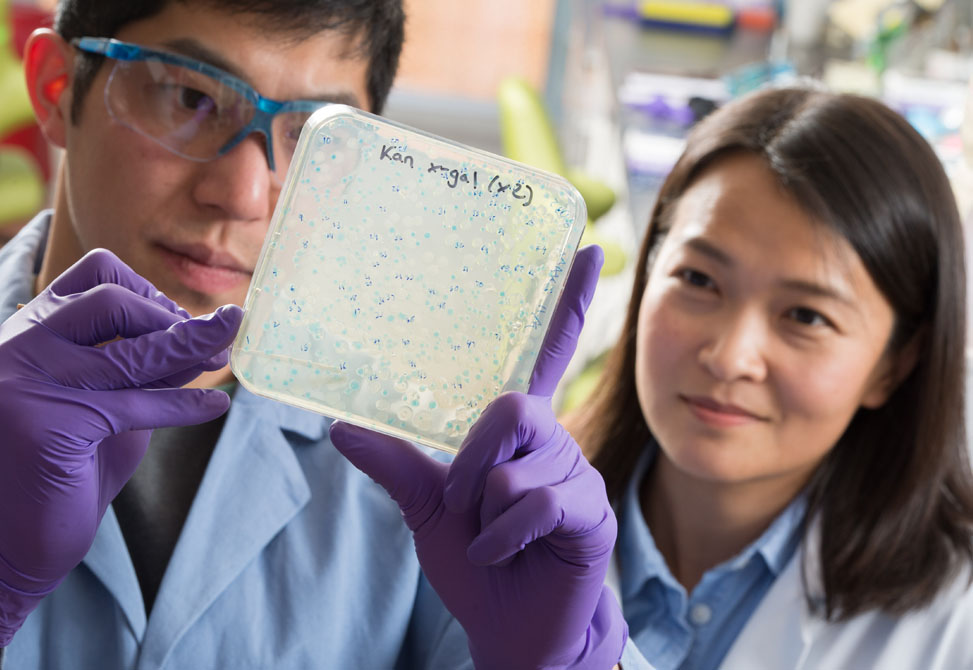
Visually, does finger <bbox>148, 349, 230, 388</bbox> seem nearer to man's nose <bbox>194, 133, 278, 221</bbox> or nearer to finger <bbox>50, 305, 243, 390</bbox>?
finger <bbox>50, 305, 243, 390</bbox>

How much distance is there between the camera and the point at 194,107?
48.5 inches

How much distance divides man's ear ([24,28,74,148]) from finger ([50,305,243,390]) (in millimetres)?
535

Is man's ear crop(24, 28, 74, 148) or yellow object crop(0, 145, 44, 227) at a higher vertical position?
man's ear crop(24, 28, 74, 148)

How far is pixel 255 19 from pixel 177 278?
0.33 metres

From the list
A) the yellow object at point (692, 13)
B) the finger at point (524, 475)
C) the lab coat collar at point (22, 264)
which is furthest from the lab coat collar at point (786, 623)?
the yellow object at point (692, 13)

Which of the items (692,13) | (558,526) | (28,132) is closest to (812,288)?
(558,526)

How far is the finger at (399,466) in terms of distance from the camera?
3.38 ft

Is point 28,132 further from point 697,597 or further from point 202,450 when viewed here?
point 697,597

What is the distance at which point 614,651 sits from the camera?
45.6 inches

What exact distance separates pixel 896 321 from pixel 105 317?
1.17 m

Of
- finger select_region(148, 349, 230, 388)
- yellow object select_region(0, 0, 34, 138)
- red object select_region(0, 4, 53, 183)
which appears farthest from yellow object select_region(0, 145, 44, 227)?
finger select_region(148, 349, 230, 388)

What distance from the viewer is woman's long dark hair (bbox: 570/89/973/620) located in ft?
4.96

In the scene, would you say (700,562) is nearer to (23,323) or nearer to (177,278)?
(177,278)

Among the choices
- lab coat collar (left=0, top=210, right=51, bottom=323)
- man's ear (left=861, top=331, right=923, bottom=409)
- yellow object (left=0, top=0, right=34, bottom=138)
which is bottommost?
yellow object (left=0, top=0, right=34, bottom=138)
